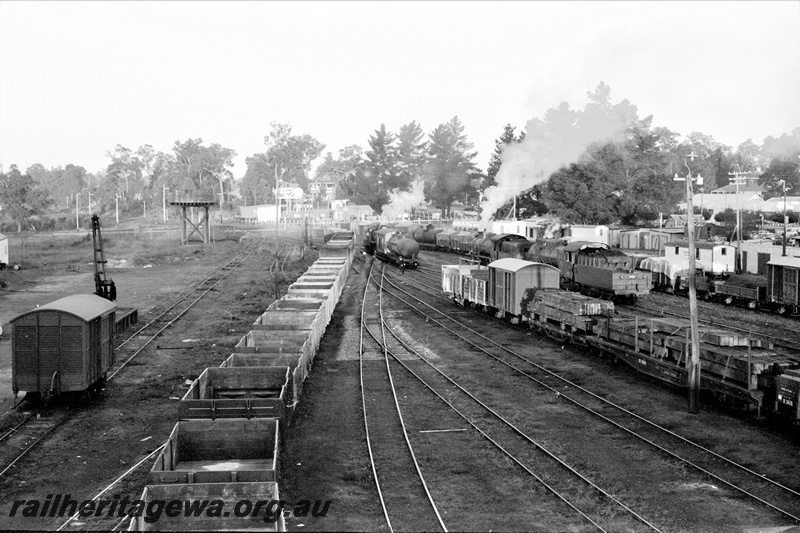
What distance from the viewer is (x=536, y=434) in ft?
60.0

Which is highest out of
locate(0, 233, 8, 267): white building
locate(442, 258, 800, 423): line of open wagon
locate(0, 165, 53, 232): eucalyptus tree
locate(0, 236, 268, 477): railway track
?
locate(0, 165, 53, 232): eucalyptus tree

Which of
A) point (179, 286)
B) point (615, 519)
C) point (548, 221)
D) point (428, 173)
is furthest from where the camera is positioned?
point (428, 173)

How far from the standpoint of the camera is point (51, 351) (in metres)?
19.7

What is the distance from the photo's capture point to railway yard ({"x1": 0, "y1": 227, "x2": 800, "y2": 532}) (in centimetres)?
1350

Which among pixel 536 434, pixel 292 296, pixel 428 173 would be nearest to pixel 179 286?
pixel 292 296

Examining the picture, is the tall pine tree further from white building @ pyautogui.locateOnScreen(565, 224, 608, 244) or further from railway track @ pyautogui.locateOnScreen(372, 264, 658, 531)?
railway track @ pyautogui.locateOnScreen(372, 264, 658, 531)

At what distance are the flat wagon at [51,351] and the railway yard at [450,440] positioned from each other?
0.78m

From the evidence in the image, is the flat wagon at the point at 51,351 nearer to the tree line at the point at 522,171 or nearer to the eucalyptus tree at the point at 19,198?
the tree line at the point at 522,171

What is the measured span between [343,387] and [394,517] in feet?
33.4

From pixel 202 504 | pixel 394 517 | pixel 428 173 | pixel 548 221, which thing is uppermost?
pixel 428 173

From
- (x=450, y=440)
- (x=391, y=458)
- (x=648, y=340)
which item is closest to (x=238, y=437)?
(x=391, y=458)

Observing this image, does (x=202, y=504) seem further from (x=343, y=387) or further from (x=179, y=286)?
(x=179, y=286)
